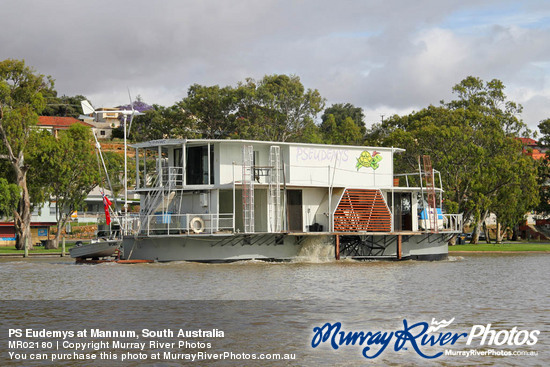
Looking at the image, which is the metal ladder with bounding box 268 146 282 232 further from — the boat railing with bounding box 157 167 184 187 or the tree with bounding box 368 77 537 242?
the tree with bounding box 368 77 537 242

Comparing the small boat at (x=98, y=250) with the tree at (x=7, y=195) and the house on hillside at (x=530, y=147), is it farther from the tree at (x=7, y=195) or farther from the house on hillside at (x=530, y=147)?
the house on hillside at (x=530, y=147)

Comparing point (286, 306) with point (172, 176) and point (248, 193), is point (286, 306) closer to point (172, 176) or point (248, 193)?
point (248, 193)

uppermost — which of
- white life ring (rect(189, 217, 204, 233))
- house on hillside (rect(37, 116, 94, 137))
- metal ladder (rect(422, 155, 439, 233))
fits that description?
house on hillside (rect(37, 116, 94, 137))

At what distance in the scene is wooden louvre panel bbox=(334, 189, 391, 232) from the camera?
4097 cm

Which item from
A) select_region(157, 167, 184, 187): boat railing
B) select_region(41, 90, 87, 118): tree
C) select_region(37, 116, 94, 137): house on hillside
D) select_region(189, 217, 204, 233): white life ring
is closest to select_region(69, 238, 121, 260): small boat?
select_region(157, 167, 184, 187): boat railing

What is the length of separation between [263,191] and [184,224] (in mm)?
4970

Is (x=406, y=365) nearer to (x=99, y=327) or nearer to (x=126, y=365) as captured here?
(x=126, y=365)

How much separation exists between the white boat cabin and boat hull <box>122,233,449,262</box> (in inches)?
19.5

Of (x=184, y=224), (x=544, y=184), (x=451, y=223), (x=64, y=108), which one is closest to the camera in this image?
(x=184, y=224)

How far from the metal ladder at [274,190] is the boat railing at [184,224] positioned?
7.23ft

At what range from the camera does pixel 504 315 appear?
19.7 meters

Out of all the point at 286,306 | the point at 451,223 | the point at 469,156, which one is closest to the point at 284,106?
the point at 469,156

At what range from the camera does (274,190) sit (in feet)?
131

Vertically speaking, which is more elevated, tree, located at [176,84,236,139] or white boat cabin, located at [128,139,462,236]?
tree, located at [176,84,236,139]
